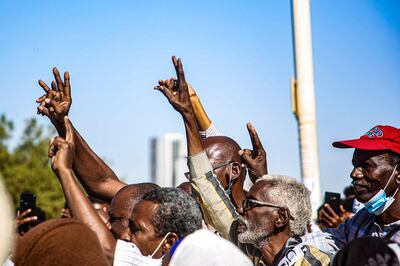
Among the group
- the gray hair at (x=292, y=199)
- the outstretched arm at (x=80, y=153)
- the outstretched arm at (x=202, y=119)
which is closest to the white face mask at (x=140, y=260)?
the gray hair at (x=292, y=199)

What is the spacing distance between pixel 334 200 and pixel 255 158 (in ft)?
4.63

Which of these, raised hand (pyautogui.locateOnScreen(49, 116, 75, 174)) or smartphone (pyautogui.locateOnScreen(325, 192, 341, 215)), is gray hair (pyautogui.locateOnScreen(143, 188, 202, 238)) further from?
smartphone (pyautogui.locateOnScreen(325, 192, 341, 215))

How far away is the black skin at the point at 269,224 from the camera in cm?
464

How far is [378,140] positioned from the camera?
4664 mm

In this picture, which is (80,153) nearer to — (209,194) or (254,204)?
(209,194)

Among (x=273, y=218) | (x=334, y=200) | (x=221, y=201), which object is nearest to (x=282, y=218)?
(x=273, y=218)

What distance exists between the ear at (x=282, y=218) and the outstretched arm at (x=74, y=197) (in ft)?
3.85

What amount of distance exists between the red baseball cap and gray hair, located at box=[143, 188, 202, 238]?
3.91 feet

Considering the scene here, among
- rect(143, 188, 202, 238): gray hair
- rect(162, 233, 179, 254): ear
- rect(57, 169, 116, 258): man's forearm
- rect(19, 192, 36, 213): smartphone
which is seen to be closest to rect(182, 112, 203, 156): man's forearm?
rect(143, 188, 202, 238): gray hair

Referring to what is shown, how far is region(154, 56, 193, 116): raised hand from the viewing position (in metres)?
4.79

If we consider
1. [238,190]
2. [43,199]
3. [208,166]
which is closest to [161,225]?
[208,166]

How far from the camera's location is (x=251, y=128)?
5293mm

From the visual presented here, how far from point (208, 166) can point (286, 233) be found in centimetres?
64

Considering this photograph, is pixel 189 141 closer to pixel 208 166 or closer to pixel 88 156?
pixel 208 166
